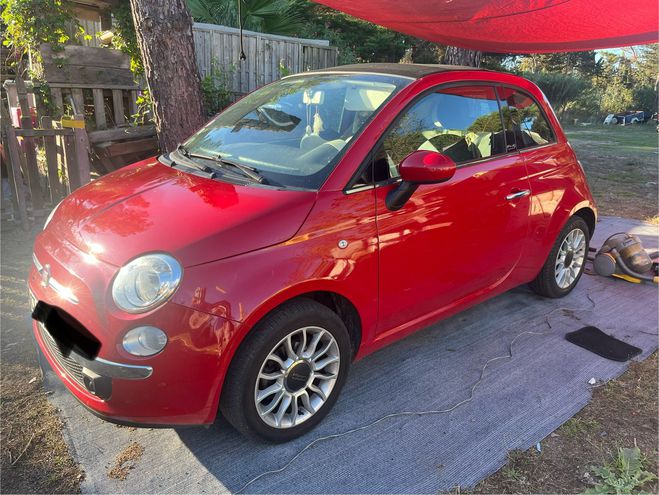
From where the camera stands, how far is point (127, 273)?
2135 millimetres

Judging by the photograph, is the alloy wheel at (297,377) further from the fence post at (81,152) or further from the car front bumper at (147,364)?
the fence post at (81,152)

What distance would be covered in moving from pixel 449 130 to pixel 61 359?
2.50m

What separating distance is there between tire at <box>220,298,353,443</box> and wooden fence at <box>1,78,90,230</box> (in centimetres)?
403

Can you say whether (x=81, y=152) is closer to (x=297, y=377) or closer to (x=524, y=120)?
(x=297, y=377)

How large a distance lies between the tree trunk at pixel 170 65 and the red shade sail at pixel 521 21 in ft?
5.58

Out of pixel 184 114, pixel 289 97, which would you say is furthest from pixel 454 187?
pixel 184 114

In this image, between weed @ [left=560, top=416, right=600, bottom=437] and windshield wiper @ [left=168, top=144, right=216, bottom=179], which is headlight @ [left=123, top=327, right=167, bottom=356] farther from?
weed @ [left=560, top=416, right=600, bottom=437]

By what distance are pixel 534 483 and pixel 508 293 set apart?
2.29 metres

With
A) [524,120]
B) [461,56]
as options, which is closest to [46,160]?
[524,120]

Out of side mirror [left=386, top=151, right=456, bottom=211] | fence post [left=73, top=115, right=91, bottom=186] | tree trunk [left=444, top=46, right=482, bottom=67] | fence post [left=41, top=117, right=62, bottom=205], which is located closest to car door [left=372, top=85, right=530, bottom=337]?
side mirror [left=386, top=151, right=456, bottom=211]

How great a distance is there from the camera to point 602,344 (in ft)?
12.0

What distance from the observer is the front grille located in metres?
2.26

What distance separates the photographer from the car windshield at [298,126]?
2.69 meters

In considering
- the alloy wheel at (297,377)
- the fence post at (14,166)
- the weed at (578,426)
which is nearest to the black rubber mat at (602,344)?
the weed at (578,426)
